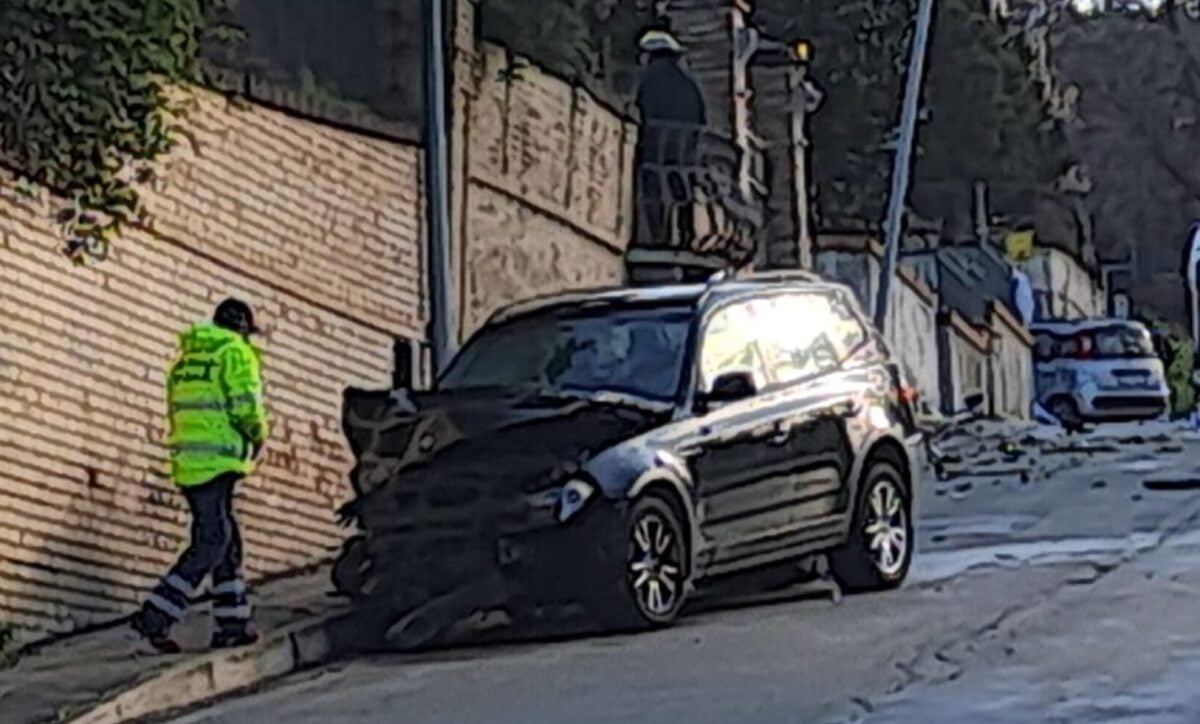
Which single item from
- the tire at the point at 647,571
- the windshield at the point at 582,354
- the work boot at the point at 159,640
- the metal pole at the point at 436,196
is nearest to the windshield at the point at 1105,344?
the metal pole at the point at 436,196

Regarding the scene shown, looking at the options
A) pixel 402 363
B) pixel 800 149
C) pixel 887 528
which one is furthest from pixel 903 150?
pixel 887 528

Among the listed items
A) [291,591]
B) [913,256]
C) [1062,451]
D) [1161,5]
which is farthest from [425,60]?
[1161,5]

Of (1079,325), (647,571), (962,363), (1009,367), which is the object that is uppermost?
(1079,325)

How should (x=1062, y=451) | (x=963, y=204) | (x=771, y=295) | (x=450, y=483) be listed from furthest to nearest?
(x=963, y=204), (x=1062, y=451), (x=771, y=295), (x=450, y=483)

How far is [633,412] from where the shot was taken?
14.0 metres

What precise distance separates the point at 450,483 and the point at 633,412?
3.27ft

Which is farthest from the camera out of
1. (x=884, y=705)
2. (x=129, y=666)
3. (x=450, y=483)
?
(x=450, y=483)

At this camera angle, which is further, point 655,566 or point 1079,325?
point 1079,325

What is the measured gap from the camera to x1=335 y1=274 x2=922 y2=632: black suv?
13688mm

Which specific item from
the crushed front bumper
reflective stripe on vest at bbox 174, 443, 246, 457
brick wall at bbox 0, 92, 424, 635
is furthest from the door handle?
reflective stripe on vest at bbox 174, 443, 246, 457

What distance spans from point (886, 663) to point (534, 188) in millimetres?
9611

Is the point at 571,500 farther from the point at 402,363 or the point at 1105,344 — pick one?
the point at 1105,344

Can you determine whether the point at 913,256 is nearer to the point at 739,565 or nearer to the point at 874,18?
the point at 874,18

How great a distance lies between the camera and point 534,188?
69.5 ft
